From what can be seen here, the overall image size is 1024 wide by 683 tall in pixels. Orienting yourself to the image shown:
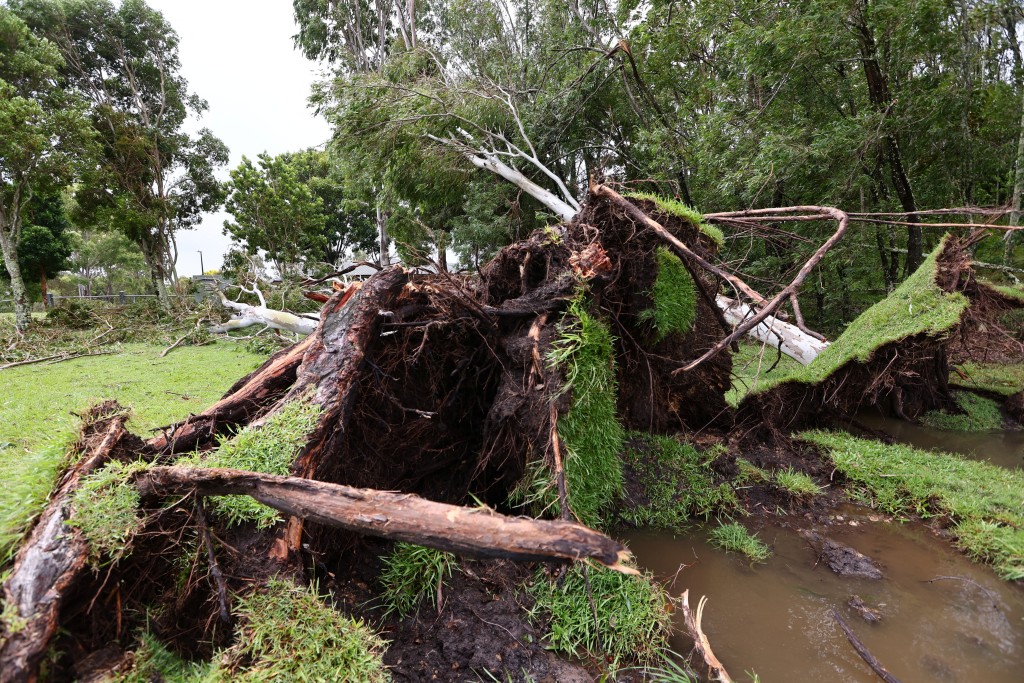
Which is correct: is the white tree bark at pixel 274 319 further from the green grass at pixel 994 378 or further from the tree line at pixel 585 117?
the green grass at pixel 994 378

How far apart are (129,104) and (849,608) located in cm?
2836

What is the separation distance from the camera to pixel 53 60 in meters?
13.2

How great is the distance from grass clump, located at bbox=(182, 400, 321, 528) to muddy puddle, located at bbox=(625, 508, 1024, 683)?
2271 mm

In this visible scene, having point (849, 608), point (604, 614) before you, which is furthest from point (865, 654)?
point (604, 614)

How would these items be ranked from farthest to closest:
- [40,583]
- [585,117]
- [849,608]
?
[585,117]
[849,608]
[40,583]

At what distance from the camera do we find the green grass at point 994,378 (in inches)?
256

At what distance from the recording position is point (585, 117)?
46.6ft

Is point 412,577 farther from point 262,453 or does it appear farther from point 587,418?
point 587,418

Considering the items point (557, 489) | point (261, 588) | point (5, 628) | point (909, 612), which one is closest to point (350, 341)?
point (261, 588)

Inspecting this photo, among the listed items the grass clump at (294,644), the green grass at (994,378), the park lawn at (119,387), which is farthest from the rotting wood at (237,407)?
the green grass at (994,378)

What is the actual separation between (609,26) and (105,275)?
2013 inches

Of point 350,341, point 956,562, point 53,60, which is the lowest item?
point 956,562

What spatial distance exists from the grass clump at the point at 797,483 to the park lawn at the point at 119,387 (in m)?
5.74

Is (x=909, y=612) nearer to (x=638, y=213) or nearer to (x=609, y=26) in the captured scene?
(x=638, y=213)
